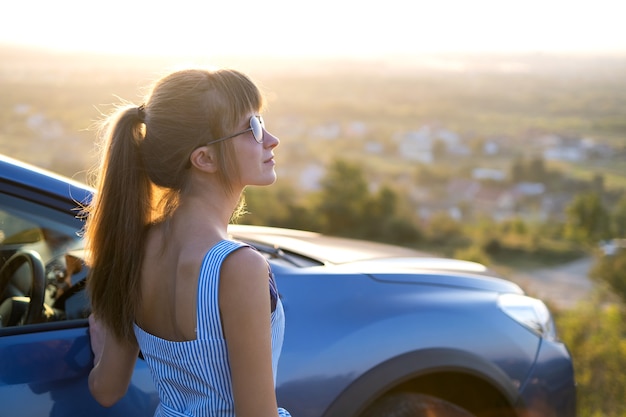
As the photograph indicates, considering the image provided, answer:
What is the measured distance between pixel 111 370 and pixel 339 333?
75cm

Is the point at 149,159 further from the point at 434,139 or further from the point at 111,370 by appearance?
the point at 434,139

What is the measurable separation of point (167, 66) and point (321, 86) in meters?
59.0

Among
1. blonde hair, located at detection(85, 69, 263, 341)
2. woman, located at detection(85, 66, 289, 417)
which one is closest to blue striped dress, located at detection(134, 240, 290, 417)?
woman, located at detection(85, 66, 289, 417)

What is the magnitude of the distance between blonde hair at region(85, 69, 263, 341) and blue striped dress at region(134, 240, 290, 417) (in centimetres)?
13

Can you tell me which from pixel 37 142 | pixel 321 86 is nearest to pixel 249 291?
pixel 37 142

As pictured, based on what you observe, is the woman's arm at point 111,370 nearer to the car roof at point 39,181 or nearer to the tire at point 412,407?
the car roof at point 39,181

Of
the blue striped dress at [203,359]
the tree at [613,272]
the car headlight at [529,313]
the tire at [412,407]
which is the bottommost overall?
the tree at [613,272]

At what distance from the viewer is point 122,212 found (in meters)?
1.42

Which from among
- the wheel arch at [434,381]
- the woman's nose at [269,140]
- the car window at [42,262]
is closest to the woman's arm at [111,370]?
the car window at [42,262]

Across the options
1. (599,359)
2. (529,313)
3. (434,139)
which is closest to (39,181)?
(529,313)

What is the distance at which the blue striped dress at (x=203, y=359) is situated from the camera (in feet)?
4.07

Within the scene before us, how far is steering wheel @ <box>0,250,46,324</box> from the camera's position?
189cm

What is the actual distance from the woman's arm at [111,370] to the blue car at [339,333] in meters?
0.08

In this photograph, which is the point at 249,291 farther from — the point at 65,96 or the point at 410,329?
the point at 65,96
